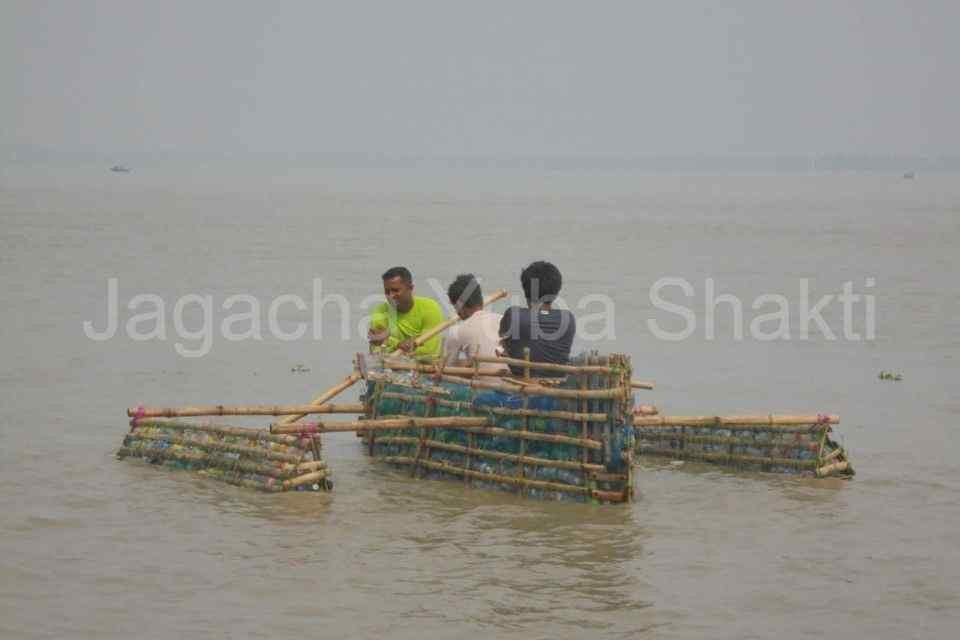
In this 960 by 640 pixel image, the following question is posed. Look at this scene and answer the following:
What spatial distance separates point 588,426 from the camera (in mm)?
11695

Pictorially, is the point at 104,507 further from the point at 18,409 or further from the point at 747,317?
the point at 747,317

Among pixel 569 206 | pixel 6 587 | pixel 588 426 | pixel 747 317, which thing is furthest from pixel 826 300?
pixel 569 206

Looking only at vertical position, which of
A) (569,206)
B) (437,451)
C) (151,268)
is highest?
(569,206)

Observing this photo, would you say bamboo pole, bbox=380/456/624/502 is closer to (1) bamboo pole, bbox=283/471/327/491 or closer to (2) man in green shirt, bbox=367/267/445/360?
(1) bamboo pole, bbox=283/471/327/491

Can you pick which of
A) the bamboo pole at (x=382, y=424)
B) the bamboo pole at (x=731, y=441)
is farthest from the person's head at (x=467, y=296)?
the bamboo pole at (x=731, y=441)

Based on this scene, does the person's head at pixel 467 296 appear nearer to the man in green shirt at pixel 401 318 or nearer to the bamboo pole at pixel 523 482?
the man in green shirt at pixel 401 318

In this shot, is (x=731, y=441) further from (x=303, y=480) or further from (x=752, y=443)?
(x=303, y=480)

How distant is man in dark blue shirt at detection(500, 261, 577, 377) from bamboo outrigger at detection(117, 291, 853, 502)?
5.6 inches

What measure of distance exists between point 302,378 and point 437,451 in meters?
6.58

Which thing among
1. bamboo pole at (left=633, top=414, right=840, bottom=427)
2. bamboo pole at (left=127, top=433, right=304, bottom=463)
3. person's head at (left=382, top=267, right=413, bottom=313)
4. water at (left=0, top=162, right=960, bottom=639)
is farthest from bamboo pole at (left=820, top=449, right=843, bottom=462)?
bamboo pole at (left=127, top=433, right=304, bottom=463)

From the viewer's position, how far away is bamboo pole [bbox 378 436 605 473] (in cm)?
1186

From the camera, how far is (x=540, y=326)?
12328 millimetres

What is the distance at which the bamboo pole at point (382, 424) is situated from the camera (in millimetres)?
12141

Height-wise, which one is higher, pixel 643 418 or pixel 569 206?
pixel 569 206
